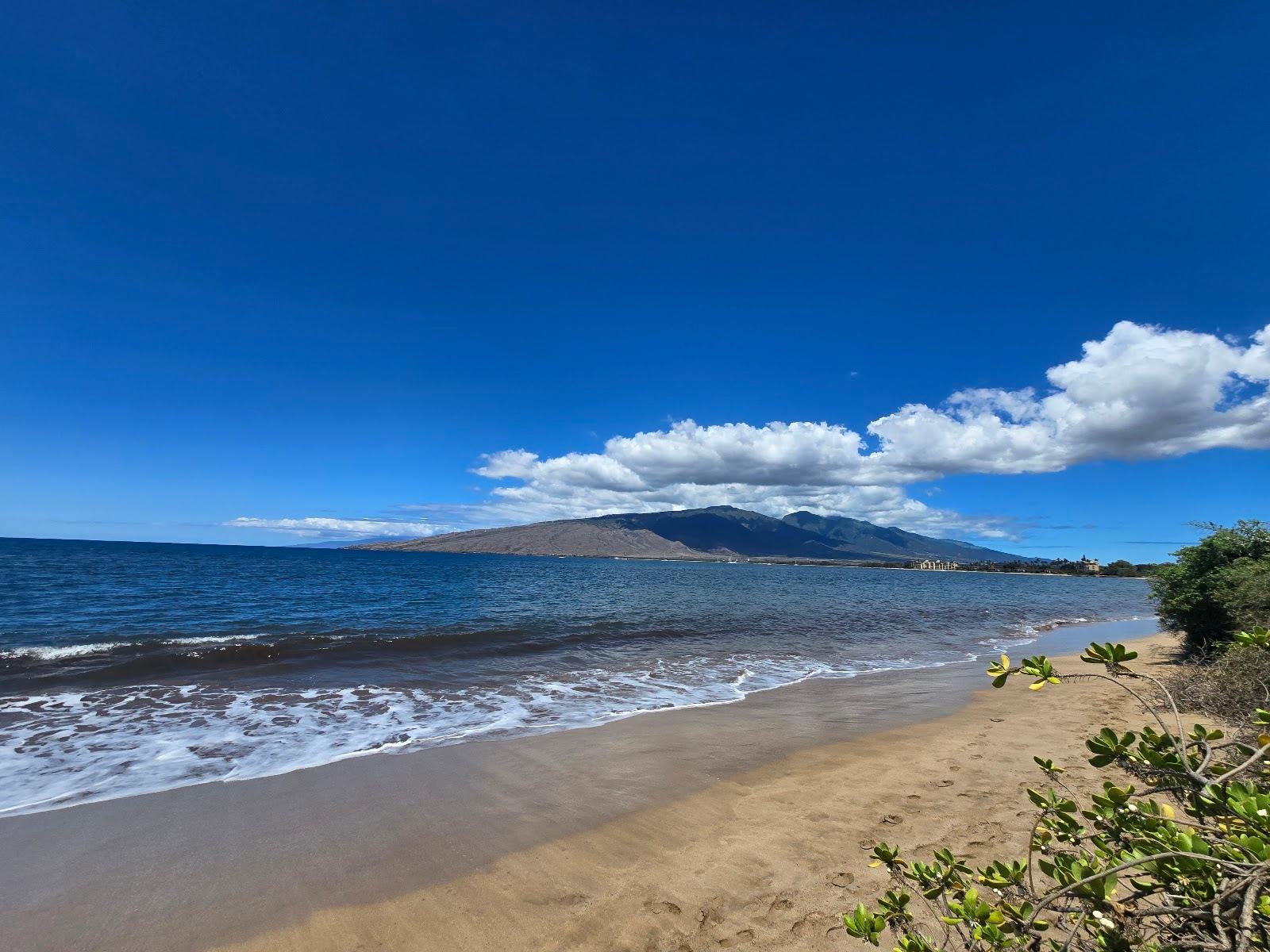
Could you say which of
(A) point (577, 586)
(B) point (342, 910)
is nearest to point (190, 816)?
(B) point (342, 910)

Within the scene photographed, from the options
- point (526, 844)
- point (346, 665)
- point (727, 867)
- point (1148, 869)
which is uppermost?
point (1148, 869)

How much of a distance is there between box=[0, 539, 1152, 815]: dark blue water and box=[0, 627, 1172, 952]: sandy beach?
154cm

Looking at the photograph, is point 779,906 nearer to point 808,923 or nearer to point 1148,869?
point 808,923

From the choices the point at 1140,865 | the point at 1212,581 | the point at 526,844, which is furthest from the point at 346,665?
the point at 1212,581

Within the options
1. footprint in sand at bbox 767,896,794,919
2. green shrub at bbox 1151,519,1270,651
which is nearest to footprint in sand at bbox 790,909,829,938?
footprint in sand at bbox 767,896,794,919

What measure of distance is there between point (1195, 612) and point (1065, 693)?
20.9 ft

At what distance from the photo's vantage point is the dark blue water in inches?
360

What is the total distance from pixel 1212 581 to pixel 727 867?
58.0 feet

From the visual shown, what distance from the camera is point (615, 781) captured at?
26.1 ft

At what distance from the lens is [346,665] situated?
1611 centimetres

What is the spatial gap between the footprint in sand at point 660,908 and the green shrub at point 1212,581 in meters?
15.5

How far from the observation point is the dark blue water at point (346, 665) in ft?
30.0

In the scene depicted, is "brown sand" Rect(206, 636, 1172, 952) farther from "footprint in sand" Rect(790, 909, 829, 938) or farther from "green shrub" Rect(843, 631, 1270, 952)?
"green shrub" Rect(843, 631, 1270, 952)

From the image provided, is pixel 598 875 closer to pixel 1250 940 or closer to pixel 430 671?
pixel 1250 940
